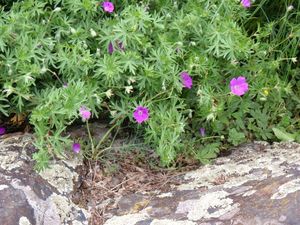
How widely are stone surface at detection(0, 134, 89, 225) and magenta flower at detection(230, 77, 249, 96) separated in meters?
0.92

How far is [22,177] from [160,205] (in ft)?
2.19

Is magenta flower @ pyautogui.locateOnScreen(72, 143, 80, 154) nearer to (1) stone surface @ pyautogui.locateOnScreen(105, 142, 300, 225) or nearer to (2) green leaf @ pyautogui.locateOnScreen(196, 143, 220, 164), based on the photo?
(1) stone surface @ pyautogui.locateOnScreen(105, 142, 300, 225)

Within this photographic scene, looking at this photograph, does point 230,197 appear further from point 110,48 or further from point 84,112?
point 110,48

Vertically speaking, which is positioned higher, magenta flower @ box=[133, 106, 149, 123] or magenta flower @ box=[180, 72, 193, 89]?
magenta flower @ box=[180, 72, 193, 89]

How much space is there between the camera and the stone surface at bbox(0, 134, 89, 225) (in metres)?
2.36

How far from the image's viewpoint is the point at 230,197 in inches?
96.9

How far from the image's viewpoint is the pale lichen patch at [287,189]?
2.31 metres

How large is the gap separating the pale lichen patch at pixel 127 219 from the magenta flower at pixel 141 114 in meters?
0.49

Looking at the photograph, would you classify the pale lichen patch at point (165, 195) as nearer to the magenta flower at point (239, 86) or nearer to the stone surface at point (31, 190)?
the stone surface at point (31, 190)

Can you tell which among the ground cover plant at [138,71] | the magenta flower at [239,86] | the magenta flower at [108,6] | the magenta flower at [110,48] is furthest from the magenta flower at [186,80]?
the magenta flower at [108,6]

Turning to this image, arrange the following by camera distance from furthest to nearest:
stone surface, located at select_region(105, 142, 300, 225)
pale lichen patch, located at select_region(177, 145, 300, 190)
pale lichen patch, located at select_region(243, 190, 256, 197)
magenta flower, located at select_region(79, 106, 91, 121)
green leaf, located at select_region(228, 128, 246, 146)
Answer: green leaf, located at select_region(228, 128, 246, 146) < pale lichen patch, located at select_region(177, 145, 300, 190) < magenta flower, located at select_region(79, 106, 91, 121) < pale lichen patch, located at select_region(243, 190, 256, 197) < stone surface, located at select_region(105, 142, 300, 225)

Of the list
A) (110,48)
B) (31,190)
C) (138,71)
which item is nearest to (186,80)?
(138,71)

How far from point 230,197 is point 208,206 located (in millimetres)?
114

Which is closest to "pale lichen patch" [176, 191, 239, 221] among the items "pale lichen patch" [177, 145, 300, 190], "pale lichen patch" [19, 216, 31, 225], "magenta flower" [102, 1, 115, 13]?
"pale lichen patch" [177, 145, 300, 190]
